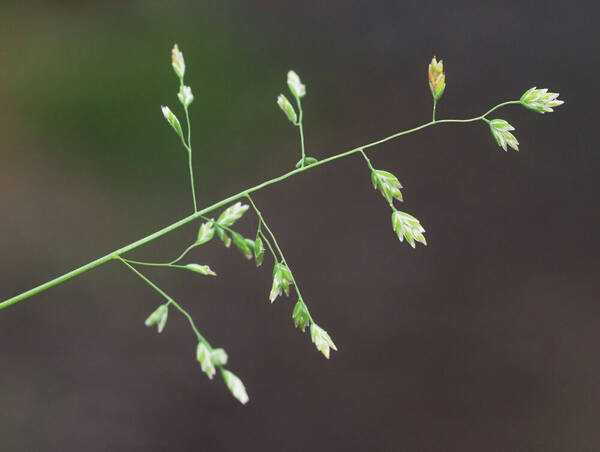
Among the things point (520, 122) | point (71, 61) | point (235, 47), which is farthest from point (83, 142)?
point (520, 122)

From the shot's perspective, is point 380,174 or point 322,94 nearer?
point 380,174

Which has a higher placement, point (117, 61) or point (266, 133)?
point (117, 61)

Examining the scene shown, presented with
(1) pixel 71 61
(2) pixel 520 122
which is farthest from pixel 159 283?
(2) pixel 520 122

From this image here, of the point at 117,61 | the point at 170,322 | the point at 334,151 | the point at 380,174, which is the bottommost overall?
the point at 170,322

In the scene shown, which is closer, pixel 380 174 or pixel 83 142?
pixel 380 174

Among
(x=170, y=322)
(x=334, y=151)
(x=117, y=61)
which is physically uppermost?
(x=117, y=61)

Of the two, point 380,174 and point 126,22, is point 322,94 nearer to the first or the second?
point 126,22

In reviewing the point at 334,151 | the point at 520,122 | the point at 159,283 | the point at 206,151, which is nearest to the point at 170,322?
the point at 159,283

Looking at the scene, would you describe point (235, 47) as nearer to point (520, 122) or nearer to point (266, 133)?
point (266, 133)

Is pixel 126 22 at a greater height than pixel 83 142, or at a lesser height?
greater
